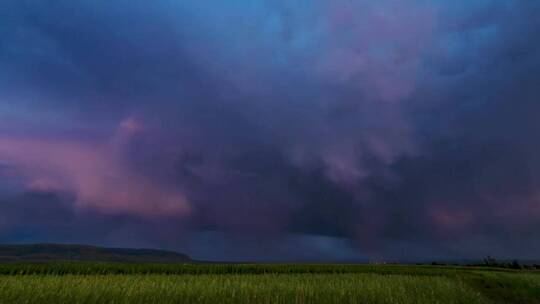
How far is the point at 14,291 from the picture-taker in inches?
433

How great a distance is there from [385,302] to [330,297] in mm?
1839

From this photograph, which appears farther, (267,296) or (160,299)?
(267,296)

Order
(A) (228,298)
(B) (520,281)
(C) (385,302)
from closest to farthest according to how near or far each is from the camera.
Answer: (A) (228,298) → (C) (385,302) → (B) (520,281)

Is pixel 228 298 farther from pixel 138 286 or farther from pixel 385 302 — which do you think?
pixel 385 302

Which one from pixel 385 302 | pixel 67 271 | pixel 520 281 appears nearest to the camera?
pixel 385 302

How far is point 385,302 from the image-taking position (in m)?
12.6

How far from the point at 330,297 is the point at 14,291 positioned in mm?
9681

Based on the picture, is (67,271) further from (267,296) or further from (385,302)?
(385,302)

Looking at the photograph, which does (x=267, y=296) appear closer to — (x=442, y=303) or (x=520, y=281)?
(x=442, y=303)

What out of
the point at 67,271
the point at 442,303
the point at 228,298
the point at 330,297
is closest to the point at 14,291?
the point at 228,298

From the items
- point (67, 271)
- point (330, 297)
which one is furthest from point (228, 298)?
point (67, 271)

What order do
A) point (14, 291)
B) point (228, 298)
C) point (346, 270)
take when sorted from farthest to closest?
point (346, 270) < point (228, 298) < point (14, 291)

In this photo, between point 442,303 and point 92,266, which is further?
point 92,266

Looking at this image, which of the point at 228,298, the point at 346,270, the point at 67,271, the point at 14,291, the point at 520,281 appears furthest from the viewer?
the point at 346,270
